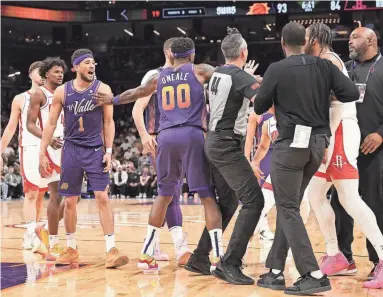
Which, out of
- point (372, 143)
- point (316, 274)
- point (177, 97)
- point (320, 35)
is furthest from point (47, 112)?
point (316, 274)

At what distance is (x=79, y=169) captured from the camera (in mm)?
6141

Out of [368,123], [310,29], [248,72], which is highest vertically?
[310,29]

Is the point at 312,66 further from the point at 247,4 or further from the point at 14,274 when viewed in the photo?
the point at 247,4

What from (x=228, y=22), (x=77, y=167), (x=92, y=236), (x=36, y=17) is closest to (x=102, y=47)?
(x=36, y=17)

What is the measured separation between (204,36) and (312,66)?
987 inches

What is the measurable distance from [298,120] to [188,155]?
116 cm

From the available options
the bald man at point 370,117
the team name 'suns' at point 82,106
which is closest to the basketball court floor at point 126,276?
the bald man at point 370,117

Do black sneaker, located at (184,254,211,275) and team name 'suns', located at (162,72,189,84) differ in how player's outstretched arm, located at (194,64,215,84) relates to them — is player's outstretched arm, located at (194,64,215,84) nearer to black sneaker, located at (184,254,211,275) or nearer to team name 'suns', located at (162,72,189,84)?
team name 'suns', located at (162,72,189,84)

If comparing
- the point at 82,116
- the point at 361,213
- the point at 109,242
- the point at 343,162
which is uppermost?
the point at 82,116

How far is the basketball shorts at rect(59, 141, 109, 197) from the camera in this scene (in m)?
6.08

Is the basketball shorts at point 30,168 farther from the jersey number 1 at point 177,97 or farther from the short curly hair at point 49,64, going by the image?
the jersey number 1 at point 177,97

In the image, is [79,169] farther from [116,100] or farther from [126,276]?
[126,276]

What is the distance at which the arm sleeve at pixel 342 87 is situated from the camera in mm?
4594

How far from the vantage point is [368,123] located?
17.6ft
